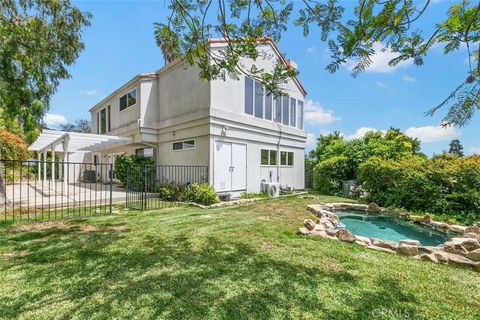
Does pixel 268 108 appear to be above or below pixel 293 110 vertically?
below

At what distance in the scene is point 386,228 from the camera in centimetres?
795

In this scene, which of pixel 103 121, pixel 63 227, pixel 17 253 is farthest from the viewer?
pixel 103 121

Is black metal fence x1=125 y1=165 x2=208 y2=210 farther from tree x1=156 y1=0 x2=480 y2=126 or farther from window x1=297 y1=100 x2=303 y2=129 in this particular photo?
window x1=297 y1=100 x2=303 y2=129

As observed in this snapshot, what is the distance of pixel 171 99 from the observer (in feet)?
41.9

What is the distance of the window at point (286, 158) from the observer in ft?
49.9

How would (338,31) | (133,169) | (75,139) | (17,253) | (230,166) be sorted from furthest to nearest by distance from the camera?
1. (133,169)
2. (75,139)
3. (230,166)
4. (17,253)
5. (338,31)

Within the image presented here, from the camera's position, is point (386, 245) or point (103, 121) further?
point (103, 121)

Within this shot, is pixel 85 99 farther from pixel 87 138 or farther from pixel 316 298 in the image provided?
pixel 316 298

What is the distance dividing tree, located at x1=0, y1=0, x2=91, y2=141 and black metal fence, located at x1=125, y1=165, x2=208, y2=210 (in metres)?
4.19

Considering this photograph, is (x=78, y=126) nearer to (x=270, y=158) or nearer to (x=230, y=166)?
(x=270, y=158)

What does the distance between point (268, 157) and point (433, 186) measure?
7.50 metres

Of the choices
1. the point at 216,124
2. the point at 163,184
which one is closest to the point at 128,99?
the point at 163,184

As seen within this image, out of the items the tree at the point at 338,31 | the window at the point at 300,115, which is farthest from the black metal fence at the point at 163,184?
the window at the point at 300,115

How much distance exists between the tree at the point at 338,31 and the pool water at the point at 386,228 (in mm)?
5999
